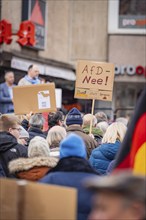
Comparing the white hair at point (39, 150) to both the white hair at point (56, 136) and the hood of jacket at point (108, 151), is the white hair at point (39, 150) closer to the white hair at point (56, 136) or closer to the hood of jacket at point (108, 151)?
the white hair at point (56, 136)

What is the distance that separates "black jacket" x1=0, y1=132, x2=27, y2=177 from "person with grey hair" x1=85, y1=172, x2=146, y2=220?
359 centimetres

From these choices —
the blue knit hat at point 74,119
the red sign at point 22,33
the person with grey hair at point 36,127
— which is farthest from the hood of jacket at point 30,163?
the red sign at point 22,33

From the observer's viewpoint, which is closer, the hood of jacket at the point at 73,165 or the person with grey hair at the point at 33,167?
the hood of jacket at the point at 73,165

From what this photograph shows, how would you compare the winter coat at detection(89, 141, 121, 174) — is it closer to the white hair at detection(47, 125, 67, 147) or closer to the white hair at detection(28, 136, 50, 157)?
the white hair at detection(47, 125, 67, 147)

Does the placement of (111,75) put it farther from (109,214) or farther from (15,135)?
(109,214)

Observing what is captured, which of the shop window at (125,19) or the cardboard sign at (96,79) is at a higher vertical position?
the shop window at (125,19)

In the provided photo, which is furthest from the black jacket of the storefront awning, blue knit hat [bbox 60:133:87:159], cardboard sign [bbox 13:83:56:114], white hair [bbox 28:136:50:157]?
the storefront awning

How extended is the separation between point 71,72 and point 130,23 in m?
3.80

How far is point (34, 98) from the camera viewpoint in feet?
32.6

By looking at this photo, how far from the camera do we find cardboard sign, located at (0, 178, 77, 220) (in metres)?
3.75

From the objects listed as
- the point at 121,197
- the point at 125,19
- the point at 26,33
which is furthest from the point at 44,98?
the point at 125,19

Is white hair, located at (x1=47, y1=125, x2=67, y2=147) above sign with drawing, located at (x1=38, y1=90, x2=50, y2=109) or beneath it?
beneath

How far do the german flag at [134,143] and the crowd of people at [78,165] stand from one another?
152mm

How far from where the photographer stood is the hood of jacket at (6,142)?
667 centimetres
